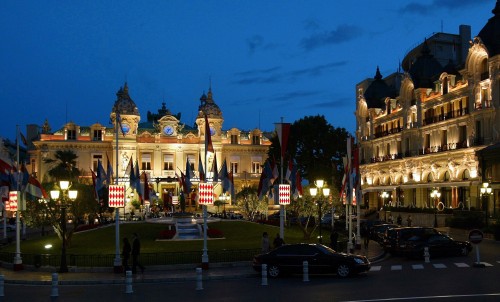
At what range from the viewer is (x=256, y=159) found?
3922 inches

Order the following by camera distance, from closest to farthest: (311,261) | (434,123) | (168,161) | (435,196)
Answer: (311,261) → (435,196) → (434,123) → (168,161)

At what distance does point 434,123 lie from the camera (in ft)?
223

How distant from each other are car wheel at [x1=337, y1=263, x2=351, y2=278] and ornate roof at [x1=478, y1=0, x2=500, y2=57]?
131 ft

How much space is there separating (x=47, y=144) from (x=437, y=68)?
191 ft

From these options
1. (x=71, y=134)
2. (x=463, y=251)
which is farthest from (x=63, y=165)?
(x=463, y=251)

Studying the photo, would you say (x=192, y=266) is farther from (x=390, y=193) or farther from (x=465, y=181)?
(x=390, y=193)

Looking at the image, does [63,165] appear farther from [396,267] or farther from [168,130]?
[396,267]

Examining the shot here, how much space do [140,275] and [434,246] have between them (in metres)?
15.1

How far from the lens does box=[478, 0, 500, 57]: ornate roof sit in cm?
5634

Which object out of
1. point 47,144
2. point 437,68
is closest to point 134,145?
point 47,144

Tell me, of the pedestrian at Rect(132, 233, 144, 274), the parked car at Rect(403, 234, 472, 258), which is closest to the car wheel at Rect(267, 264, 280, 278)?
the pedestrian at Rect(132, 233, 144, 274)

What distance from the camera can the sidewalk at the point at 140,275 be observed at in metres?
23.8

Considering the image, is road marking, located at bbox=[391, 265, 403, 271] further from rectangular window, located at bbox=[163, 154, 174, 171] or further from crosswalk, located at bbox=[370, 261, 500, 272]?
rectangular window, located at bbox=[163, 154, 174, 171]

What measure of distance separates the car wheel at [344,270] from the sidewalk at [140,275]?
3.56 m
